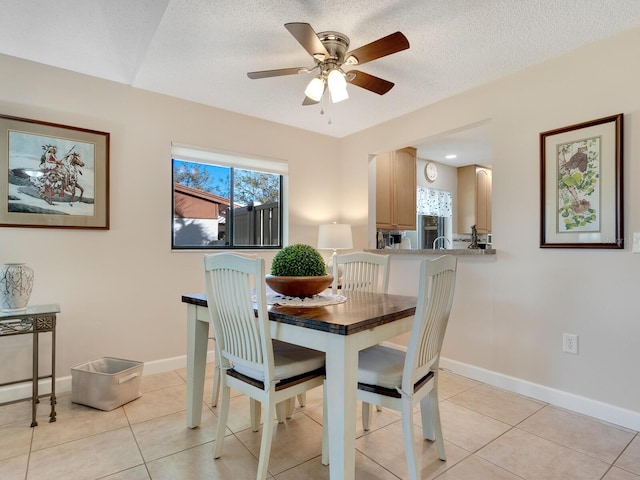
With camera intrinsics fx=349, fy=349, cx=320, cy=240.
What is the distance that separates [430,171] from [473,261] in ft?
9.04

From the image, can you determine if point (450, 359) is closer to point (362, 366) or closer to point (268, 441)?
point (362, 366)

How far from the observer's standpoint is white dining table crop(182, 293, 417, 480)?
134 centimetres

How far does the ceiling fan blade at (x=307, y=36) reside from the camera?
1623 mm

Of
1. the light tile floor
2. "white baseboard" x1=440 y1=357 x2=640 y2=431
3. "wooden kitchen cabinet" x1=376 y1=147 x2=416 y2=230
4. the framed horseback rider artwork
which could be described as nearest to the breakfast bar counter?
"wooden kitchen cabinet" x1=376 y1=147 x2=416 y2=230

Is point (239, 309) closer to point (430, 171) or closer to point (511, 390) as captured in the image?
point (511, 390)

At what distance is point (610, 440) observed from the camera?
6.21 ft

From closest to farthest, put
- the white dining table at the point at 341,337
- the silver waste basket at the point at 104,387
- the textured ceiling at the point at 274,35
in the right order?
the white dining table at the point at 341,337, the textured ceiling at the point at 274,35, the silver waste basket at the point at 104,387

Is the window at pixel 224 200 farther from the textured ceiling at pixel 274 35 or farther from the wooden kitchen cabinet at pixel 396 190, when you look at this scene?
the wooden kitchen cabinet at pixel 396 190

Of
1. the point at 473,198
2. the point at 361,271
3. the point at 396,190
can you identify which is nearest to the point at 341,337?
the point at 361,271

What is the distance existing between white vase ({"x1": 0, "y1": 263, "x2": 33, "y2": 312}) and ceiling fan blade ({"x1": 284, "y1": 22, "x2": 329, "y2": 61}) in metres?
2.12

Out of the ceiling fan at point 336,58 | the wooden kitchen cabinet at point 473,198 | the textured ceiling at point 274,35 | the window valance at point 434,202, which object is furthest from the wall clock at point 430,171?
the ceiling fan at point 336,58

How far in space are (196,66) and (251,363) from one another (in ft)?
6.78

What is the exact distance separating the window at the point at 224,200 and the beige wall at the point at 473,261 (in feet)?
0.56

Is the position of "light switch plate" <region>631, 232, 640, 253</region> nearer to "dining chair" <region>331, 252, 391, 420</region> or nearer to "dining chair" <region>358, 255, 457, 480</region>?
"dining chair" <region>358, 255, 457, 480</region>
